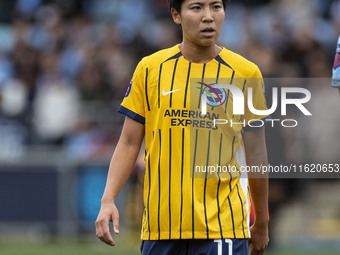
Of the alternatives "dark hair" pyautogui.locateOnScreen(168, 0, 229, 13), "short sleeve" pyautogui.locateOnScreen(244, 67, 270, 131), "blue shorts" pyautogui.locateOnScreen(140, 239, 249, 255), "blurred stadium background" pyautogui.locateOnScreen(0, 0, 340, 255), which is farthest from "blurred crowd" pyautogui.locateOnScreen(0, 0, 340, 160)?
"blue shorts" pyautogui.locateOnScreen(140, 239, 249, 255)

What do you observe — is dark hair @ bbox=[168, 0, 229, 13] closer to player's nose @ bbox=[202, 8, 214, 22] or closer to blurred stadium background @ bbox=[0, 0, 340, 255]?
player's nose @ bbox=[202, 8, 214, 22]

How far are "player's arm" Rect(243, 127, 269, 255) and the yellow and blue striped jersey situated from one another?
0.18 ft

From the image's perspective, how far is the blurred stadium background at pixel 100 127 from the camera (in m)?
12.0

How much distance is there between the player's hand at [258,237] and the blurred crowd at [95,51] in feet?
21.6

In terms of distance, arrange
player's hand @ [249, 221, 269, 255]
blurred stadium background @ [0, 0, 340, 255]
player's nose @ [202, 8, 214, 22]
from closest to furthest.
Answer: player's nose @ [202, 8, 214, 22] → player's hand @ [249, 221, 269, 255] → blurred stadium background @ [0, 0, 340, 255]

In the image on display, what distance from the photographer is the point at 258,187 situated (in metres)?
5.08

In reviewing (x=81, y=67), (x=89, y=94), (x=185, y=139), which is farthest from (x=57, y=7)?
(x=185, y=139)

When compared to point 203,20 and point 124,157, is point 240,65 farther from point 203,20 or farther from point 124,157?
point 124,157

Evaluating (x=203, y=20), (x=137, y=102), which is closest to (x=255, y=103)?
(x=203, y=20)

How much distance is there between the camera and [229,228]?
4836 mm

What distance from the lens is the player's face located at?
4918 mm

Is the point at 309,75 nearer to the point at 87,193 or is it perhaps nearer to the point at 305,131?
the point at 305,131

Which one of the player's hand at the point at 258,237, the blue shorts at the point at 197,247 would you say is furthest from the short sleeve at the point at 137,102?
the player's hand at the point at 258,237

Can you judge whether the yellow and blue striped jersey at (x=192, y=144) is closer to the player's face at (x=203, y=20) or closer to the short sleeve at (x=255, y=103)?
the short sleeve at (x=255, y=103)
